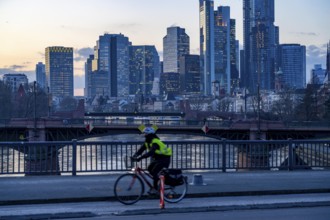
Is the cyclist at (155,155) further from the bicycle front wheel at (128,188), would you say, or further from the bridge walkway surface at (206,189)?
the bridge walkway surface at (206,189)

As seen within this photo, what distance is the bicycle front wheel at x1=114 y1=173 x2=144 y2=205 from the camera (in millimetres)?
11483

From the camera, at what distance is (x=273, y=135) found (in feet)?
203

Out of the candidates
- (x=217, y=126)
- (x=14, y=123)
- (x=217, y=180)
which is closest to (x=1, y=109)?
(x=14, y=123)

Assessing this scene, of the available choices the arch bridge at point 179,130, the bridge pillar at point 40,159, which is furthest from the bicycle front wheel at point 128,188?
the arch bridge at point 179,130

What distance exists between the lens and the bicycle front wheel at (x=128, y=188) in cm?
1148

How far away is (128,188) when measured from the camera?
11.5 m

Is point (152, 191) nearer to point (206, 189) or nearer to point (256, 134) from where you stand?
point (206, 189)

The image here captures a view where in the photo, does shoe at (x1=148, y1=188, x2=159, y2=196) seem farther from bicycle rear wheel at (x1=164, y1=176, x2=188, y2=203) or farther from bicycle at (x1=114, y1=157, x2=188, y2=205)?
bicycle rear wheel at (x1=164, y1=176, x2=188, y2=203)

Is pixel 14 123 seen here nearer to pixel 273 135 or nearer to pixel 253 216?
pixel 273 135

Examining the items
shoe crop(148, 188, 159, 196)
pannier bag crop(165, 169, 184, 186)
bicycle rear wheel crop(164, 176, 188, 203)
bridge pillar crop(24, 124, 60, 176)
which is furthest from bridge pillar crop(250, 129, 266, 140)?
shoe crop(148, 188, 159, 196)

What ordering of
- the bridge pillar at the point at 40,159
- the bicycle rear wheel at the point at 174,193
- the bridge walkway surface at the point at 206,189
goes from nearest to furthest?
the bicycle rear wheel at the point at 174,193
the bridge walkway surface at the point at 206,189
the bridge pillar at the point at 40,159

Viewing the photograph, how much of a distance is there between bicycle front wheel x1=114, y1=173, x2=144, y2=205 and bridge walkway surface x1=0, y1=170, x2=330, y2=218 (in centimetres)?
22

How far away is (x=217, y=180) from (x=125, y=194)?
3.95 meters

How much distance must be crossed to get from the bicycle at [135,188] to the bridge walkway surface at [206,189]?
0.71ft
